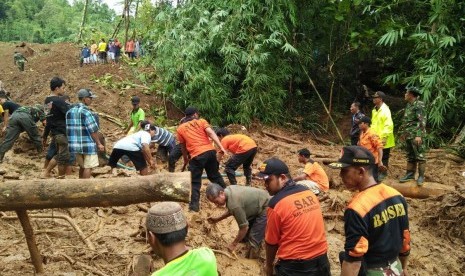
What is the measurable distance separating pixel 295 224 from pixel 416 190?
5008 mm

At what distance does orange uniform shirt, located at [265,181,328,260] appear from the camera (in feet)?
11.0

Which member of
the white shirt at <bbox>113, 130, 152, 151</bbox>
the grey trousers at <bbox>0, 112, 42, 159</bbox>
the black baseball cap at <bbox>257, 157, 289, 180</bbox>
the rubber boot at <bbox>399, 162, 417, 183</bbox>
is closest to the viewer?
the black baseball cap at <bbox>257, 157, 289, 180</bbox>

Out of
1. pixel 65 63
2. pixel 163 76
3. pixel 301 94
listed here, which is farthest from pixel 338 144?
pixel 65 63

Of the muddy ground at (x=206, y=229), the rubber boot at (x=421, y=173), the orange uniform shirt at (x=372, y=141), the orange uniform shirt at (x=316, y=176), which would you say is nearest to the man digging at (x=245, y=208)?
the muddy ground at (x=206, y=229)

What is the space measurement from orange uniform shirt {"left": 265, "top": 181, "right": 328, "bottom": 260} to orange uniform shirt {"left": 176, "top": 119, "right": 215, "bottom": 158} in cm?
281

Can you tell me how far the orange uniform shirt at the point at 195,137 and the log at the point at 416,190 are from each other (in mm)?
3704

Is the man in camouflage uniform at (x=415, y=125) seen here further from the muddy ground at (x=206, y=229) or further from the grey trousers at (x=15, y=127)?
the grey trousers at (x=15, y=127)

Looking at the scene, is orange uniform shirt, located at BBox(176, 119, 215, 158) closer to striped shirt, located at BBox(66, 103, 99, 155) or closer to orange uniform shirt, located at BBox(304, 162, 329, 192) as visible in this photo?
striped shirt, located at BBox(66, 103, 99, 155)

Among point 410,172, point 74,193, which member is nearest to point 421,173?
point 410,172

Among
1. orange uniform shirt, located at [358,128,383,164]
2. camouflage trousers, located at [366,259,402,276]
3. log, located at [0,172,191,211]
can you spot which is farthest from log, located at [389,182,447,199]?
log, located at [0,172,191,211]

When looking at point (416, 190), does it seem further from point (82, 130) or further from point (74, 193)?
point (74, 193)

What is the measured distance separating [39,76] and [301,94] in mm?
11027

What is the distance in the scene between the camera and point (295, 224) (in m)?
3.35

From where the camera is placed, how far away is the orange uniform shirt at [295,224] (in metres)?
3.35
